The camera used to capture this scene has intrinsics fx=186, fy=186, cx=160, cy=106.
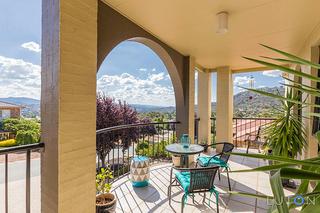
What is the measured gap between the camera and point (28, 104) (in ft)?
6.67

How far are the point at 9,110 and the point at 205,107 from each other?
492cm

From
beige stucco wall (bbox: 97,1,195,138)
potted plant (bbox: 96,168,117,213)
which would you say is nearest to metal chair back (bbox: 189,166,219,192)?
potted plant (bbox: 96,168,117,213)

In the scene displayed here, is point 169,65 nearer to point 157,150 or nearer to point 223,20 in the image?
point 223,20

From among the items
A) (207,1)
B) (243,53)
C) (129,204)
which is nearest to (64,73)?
(207,1)

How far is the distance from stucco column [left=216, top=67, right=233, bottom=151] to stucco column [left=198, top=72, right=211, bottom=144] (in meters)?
0.30

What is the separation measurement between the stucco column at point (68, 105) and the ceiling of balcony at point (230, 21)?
0.78m

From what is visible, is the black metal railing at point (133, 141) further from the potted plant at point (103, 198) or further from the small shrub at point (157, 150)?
the potted plant at point (103, 198)

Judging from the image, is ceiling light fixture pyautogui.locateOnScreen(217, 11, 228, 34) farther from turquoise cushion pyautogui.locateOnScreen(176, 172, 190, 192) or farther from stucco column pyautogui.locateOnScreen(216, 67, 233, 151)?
stucco column pyautogui.locateOnScreen(216, 67, 233, 151)

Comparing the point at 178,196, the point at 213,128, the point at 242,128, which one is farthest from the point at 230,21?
the point at 242,128

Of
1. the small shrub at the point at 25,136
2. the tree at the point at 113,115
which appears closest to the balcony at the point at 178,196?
the small shrub at the point at 25,136

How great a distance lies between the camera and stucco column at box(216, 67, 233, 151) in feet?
18.2

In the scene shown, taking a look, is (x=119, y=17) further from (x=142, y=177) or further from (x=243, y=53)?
(x=243, y=53)

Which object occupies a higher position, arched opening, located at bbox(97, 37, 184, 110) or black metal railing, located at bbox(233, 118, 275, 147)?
arched opening, located at bbox(97, 37, 184, 110)

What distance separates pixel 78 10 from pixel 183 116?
3.11 meters
